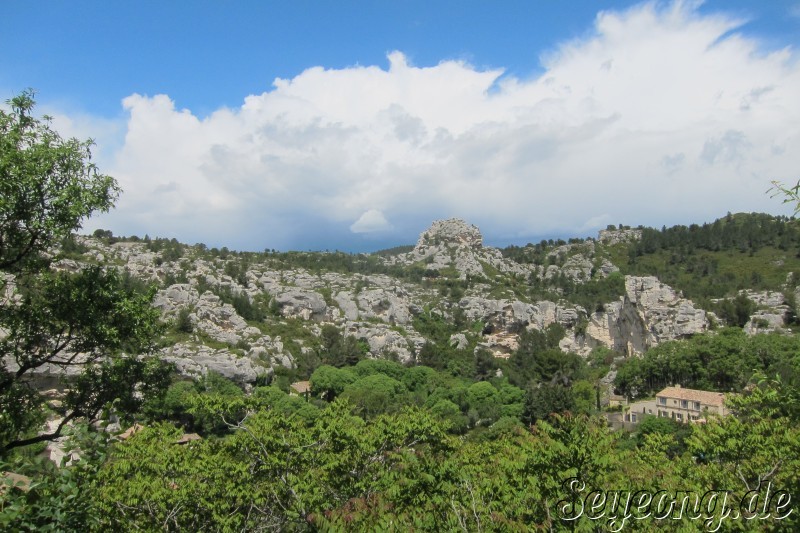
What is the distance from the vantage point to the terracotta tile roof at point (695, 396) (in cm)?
5046

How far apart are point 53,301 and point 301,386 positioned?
5556cm

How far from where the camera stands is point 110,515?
10.4m

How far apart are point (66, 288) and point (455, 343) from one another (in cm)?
8042

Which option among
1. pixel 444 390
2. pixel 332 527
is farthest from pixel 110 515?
pixel 444 390

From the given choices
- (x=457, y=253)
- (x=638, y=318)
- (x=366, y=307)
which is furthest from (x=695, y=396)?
(x=457, y=253)

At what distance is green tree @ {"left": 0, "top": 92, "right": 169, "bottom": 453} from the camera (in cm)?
884

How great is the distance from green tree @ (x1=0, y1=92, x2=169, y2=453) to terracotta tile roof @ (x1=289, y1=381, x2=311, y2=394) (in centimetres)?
5179

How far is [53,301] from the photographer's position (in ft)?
31.6

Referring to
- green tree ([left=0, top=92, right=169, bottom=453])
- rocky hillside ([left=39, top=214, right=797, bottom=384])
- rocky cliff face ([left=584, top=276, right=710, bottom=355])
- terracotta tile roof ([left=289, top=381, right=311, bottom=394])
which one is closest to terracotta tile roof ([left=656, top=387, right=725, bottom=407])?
rocky hillside ([left=39, top=214, right=797, bottom=384])

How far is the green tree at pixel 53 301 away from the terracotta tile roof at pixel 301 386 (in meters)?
51.8

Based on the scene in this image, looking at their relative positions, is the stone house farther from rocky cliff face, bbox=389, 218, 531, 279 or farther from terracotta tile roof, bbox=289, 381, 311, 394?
rocky cliff face, bbox=389, 218, 531, 279

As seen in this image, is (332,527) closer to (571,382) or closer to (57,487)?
(57,487)

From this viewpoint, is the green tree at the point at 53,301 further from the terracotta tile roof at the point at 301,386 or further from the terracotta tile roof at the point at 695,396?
the terracotta tile roof at the point at 695,396

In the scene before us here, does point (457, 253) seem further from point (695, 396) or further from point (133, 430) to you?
point (133, 430)
